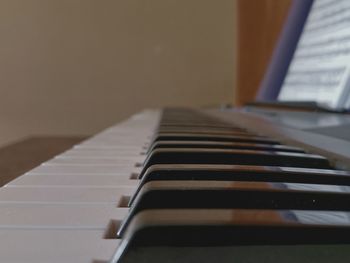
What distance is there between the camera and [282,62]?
178 centimetres

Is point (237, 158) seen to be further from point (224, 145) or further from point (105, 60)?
point (105, 60)

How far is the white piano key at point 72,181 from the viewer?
19.2 inches

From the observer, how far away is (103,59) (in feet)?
10.0

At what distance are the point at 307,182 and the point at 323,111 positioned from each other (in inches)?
31.8

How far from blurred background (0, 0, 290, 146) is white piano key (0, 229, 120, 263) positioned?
273cm

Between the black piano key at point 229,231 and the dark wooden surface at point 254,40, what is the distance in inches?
78.8

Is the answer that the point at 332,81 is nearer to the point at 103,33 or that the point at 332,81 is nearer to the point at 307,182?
the point at 307,182

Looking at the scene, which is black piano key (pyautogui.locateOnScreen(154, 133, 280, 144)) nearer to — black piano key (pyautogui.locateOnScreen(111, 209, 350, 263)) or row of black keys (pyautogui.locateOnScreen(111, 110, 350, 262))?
row of black keys (pyautogui.locateOnScreen(111, 110, 350, 262))

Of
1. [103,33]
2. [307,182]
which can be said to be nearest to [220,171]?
[307,182]

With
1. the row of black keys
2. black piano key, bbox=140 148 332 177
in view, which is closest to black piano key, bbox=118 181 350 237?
the row of black keys

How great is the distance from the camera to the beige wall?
3.03 m

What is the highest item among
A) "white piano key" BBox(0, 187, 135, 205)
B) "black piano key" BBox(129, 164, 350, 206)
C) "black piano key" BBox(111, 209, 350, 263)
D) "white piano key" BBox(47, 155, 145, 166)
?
"black piano key" BBox(111, 209, 350, 263)

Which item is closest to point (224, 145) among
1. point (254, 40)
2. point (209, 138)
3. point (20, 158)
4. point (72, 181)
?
point (209, 138)

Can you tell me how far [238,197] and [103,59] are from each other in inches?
111
